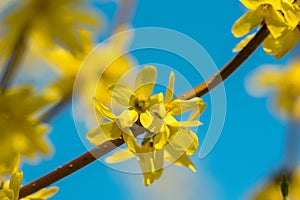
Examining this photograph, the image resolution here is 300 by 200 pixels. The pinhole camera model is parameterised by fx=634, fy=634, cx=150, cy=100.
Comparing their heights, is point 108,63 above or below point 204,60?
above

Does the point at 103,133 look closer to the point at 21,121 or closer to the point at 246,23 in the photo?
the point at 246,23

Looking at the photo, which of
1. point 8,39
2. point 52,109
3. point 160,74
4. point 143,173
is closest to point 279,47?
point 160,74

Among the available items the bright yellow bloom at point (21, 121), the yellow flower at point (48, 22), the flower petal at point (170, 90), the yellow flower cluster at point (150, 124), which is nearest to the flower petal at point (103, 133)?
the yellow flower cluster at point (150, 124)

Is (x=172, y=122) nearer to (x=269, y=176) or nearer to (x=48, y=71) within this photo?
(x=48, y=71)

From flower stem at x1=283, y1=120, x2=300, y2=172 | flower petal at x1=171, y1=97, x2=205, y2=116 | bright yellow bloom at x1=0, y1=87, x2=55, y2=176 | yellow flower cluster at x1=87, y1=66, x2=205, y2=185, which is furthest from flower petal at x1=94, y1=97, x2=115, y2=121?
flower stem at x1=283, y1=120, x2=300, y2=172

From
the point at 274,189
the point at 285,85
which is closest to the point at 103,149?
the point at 274,189
